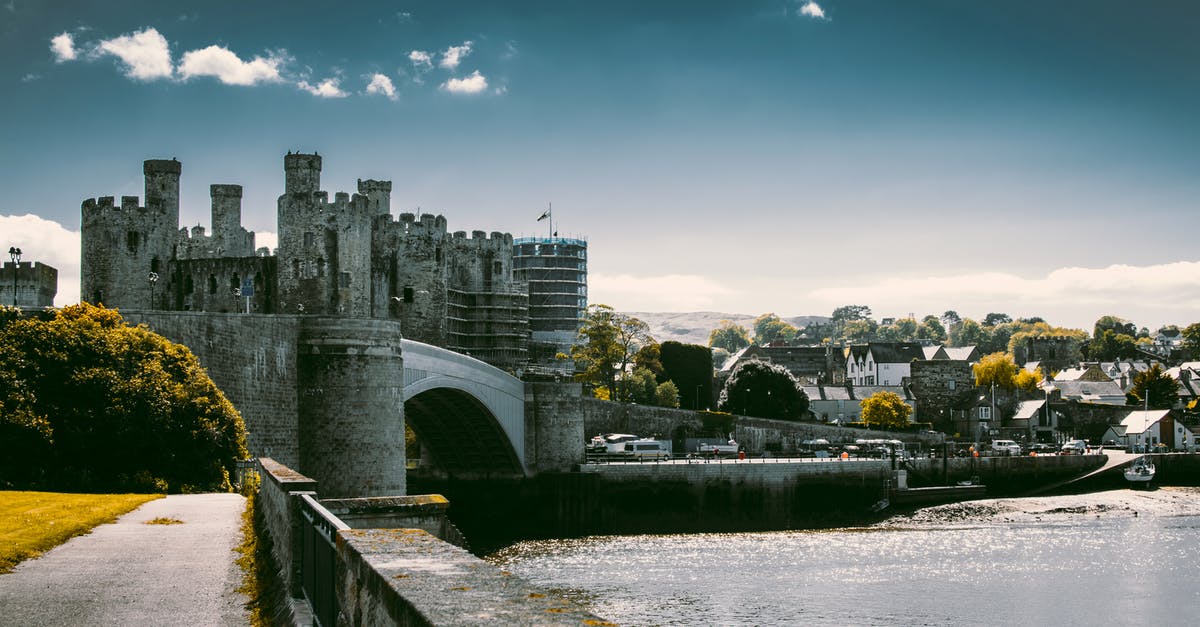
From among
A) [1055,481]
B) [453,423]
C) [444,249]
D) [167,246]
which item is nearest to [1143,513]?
[1055,481]

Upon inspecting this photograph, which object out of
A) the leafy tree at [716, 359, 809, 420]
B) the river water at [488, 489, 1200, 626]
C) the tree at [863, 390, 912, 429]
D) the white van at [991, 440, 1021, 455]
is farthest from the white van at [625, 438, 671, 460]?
the tree at [863, 390, 912, 429]

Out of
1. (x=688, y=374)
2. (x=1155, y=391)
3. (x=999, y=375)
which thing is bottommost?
(x=1155, y=391)

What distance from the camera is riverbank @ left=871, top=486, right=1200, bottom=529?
203ft

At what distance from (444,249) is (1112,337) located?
124 meters

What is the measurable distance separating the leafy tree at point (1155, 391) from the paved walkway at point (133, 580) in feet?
329

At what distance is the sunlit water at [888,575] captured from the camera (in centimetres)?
3522

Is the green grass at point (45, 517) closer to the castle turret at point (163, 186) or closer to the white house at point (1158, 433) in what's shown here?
the castle turret at point (163, 186)

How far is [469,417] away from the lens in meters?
55.9

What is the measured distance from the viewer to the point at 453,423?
57469 millimetres

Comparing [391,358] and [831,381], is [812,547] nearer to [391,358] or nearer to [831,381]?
[391,358]

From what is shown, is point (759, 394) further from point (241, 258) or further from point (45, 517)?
point (45, 517)

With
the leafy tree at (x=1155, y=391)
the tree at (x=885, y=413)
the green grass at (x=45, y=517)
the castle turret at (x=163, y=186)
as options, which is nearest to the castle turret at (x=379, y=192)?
the castle turret at (x=163, y=186)

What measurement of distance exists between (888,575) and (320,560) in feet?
120

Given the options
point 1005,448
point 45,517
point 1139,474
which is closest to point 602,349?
point 1005,448
